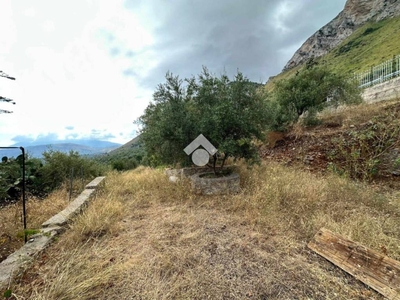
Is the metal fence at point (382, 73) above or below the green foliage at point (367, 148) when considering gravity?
above

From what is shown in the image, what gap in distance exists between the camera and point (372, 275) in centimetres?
161

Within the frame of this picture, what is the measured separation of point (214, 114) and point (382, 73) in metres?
9.24

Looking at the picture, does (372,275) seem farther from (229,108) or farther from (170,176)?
(170,176)

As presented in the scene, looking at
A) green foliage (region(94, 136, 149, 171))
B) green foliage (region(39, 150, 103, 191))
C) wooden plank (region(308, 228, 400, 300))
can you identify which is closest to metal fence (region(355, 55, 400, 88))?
wooden plank (region(308, 228, 400, 300))

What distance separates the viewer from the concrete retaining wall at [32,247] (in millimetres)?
1707

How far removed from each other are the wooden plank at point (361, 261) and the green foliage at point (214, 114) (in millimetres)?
2153

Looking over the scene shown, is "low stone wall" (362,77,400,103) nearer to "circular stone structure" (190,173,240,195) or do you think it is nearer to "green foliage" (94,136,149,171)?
"circular stone structure" (190,173,240,195)

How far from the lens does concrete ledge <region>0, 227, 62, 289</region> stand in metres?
1.68

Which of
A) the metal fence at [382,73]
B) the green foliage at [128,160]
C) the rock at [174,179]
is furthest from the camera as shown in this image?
the green foliage at [128,160]

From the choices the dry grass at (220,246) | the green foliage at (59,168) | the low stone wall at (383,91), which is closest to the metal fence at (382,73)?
the low stone wall at (383,91)

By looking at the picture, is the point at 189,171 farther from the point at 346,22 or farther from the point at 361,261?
the point at 346,22

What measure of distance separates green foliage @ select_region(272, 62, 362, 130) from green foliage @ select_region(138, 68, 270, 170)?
3682 millimetres

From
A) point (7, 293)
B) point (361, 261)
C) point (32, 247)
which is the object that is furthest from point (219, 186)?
point (7, 293)

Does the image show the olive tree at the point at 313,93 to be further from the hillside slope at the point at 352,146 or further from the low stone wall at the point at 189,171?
the low stone wall at the point at 189,171
